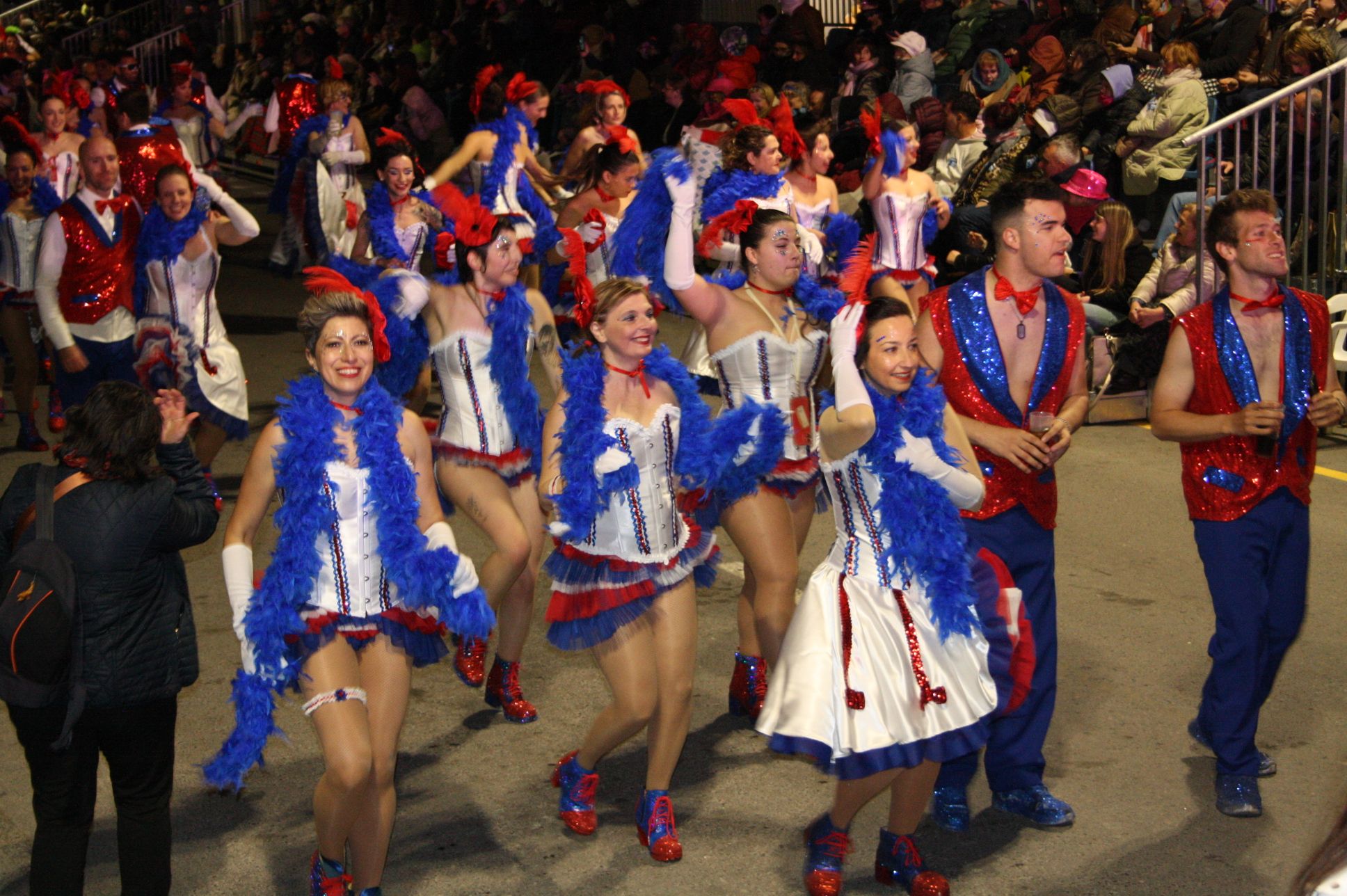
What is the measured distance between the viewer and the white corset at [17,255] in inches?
381

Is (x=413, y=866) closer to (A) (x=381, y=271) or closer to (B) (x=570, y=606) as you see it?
(B) (x=570, y=606)

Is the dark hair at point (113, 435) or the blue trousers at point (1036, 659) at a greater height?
the dark hair at point (113, 435)

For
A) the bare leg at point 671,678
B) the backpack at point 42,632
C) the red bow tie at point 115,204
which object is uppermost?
the red bow tie at point 115,204

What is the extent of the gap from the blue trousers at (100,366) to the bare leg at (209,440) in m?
0.46

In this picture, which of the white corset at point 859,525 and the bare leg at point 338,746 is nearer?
the bare leg at point 338,746

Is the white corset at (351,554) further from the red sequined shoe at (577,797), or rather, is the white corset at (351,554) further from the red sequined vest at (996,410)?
the red sequined vest at (996,410)

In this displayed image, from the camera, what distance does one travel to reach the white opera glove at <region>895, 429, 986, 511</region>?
4238 mm

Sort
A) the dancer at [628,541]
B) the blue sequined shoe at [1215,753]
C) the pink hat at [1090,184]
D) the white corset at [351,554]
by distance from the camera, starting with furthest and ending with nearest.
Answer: the pink hat at [1090,184], the blue sequined shoe at [1215,753], the dancer at [628,541], the white corset at [351,554]

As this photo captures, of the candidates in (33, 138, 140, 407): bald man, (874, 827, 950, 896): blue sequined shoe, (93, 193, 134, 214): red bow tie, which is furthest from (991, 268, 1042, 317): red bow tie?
(93, 193, 134, 214): red bow tie

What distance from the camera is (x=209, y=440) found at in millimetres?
7941

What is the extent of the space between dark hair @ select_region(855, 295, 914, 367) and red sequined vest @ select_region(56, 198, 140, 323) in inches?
195

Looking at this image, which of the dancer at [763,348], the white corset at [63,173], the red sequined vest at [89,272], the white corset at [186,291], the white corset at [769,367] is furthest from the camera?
the white corset at [63,173]

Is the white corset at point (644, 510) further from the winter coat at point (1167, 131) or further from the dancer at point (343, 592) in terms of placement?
the winter coat at point (1167, 131)

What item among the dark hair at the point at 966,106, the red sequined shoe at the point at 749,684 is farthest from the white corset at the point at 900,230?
the red sequined shoe at the point at 749,684
